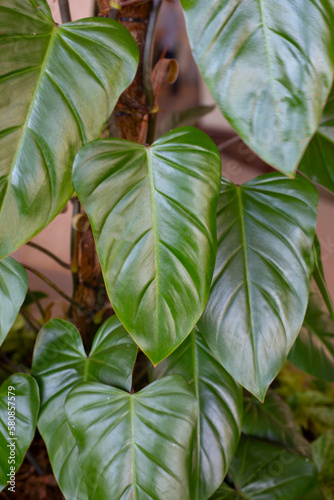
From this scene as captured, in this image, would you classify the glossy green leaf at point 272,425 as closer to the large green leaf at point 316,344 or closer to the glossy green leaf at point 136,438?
the large green leaf at point 316,344

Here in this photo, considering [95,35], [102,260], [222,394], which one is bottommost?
[222,394]

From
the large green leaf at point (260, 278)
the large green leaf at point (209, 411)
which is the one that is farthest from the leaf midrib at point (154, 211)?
the large green leaf at point (209, 411)

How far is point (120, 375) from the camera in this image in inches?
25.7

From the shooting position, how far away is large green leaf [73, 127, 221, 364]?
463 mm

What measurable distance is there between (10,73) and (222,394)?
1.84ft

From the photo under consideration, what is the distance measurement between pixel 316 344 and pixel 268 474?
1.01 feet

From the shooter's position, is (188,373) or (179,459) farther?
(188,373)

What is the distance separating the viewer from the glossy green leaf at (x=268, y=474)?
0.87m

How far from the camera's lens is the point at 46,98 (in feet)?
1.61

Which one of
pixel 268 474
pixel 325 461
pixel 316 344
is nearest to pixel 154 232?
pixel 316 344

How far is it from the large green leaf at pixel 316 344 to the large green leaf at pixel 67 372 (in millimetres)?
434

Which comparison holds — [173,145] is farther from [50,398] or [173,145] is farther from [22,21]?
[50,398]

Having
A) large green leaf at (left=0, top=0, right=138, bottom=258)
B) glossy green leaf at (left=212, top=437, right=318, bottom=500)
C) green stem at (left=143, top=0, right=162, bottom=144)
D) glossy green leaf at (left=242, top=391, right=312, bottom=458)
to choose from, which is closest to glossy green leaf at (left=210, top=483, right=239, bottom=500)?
glossy green leaf at (left=212, top=437, right=318, bottom=500)

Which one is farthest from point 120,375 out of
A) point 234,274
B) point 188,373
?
point 234,274
